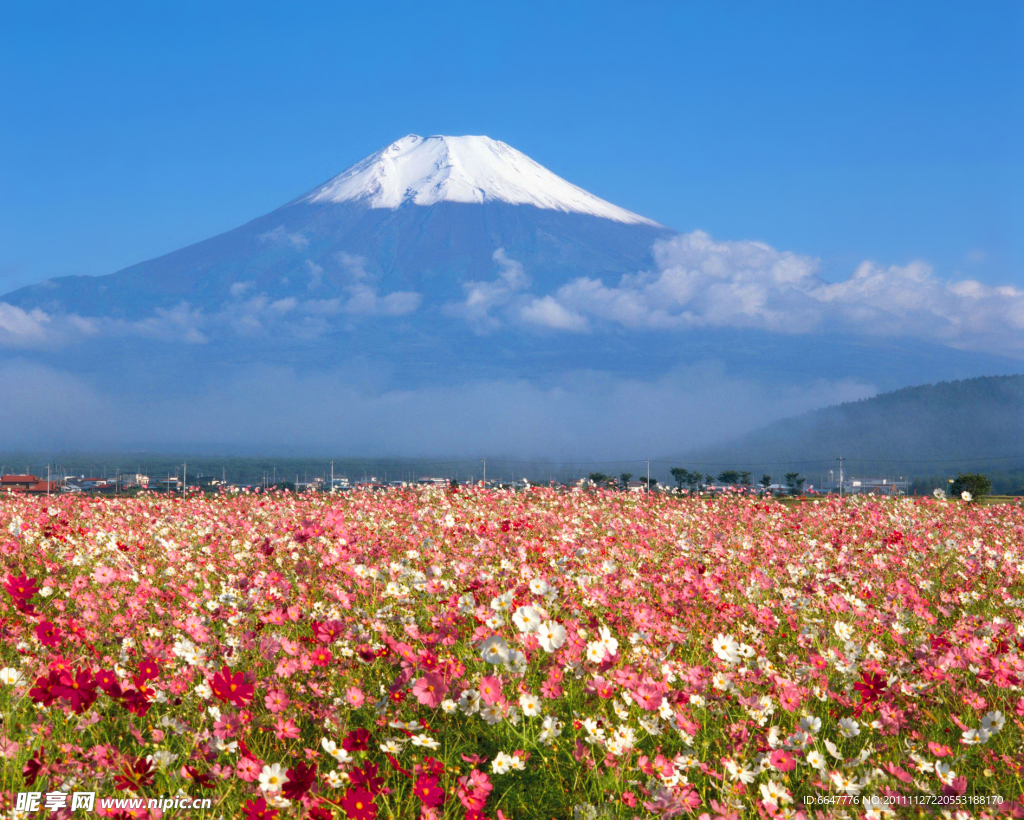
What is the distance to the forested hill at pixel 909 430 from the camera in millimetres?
166000

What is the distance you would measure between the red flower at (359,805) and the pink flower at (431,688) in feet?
2.66

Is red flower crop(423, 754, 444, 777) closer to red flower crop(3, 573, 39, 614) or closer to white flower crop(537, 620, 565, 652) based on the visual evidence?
white flower crop(537, 620, 565, 652)

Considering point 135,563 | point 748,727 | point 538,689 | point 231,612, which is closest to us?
point 748,727

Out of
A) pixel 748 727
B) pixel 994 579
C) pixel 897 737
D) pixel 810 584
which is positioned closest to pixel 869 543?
pixel 994 579

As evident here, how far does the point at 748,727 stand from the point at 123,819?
2.59 meters

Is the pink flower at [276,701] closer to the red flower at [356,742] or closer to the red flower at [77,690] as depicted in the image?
the red flower at [356,742]

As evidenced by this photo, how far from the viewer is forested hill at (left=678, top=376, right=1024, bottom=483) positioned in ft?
545

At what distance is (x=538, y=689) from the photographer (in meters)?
4.01

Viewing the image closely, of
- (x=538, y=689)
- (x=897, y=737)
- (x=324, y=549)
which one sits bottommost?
(x=897, y=737)

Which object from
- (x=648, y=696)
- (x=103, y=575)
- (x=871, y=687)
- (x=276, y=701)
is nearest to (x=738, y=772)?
(x=648, y=696)

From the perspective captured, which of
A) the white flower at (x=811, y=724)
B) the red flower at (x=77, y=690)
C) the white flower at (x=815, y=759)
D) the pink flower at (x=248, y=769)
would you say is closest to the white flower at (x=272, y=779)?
the pink flower at (x=248, y=769)

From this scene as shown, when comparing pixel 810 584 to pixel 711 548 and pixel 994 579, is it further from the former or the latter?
pixel 994 579

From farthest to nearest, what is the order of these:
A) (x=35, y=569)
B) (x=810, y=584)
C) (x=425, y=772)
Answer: (x=35, y=569) → (x=810, y=584) → (x=425, y=772)

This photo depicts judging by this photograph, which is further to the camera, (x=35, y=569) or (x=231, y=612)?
(x=35, y=569)
